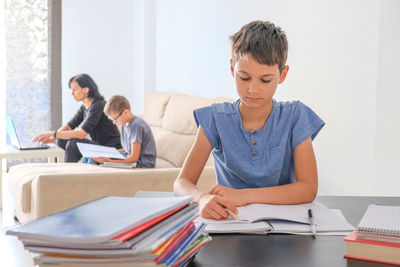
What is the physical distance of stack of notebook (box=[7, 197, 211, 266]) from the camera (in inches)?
28.5

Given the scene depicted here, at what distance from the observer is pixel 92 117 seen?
175 inches

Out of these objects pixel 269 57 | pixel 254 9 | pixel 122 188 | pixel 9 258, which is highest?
pixel 254 9

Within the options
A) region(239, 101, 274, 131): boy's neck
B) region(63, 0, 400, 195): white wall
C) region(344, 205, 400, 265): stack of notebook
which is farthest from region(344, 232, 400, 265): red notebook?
region(63, 0, 400, 195): white wall

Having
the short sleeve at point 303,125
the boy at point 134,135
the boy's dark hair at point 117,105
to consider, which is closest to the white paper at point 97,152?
the boy at point 134,135

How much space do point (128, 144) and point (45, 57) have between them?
262 cm

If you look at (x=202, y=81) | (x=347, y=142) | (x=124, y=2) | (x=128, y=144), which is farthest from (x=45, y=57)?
(x=347, y=142)

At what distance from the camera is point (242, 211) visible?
1.21 meters

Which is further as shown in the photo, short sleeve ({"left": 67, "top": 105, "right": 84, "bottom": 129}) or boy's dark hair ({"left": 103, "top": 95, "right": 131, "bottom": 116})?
short sleeve ({"left": 67, "top": 105, "right": 84, "bottom": 129})

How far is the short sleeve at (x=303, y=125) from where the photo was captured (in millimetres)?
1528

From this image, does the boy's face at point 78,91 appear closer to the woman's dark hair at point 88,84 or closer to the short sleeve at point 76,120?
the woman's dark hair at point 88,84

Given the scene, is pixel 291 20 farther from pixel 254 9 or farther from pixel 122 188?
pixel 122 188

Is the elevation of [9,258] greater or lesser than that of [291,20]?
lesser

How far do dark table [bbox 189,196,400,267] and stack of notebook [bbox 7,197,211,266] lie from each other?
12 centimetres

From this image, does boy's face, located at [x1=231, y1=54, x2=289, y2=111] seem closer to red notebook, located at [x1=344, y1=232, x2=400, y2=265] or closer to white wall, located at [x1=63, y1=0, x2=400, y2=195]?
red notebook, located at [x1=344, y1=232, x2=400, y2=265]
